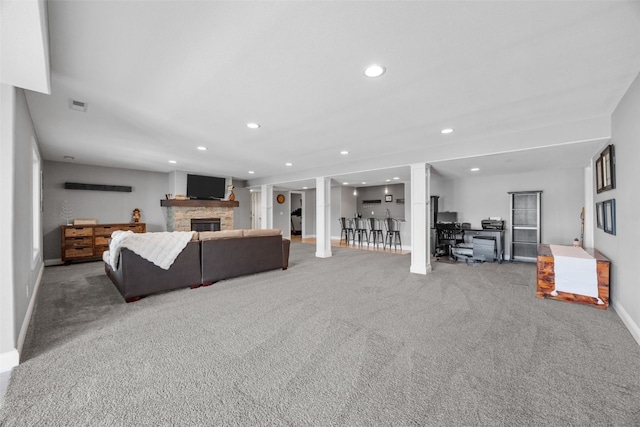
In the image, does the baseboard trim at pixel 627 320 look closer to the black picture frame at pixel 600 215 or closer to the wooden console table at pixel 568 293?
the wooden console table at pixel 568 293

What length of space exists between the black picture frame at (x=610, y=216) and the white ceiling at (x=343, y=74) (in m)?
0.84

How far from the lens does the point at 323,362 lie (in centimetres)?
196

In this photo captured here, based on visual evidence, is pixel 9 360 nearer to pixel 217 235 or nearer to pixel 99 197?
pixel 217 235

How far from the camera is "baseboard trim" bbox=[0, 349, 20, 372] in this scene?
1900 mm

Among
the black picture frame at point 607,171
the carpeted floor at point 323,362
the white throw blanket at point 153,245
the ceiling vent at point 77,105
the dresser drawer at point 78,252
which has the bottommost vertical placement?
the carpeted floor at point 323,362

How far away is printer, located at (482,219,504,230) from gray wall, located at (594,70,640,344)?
3.22 meters

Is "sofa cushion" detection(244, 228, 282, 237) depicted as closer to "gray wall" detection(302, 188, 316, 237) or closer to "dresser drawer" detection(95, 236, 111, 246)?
"dresser drawer" detection(95, 236, 111, 246)

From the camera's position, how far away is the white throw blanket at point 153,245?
3.36 metres

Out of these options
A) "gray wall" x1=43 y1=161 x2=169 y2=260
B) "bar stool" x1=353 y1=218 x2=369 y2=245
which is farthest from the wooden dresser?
"bar stool" x1=353 y1=218 x2=369 y2=245

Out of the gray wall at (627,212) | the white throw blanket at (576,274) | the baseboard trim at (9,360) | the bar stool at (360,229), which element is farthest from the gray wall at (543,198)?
the baseboard trim at (9,360)

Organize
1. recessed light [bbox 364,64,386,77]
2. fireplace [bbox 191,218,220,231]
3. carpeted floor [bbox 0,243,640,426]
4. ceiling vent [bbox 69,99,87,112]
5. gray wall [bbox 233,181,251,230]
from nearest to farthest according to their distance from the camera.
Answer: carpeted floor [bbox 0,243,640,426] → recessed light [bbox 364,64,386,77] → ceiling vent [bbox 69,99,87,112] → fireplace [bbox 191,218,220,231] → gray wall [bbox 233,181,251,230]

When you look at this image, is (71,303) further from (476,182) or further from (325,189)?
(476,182)

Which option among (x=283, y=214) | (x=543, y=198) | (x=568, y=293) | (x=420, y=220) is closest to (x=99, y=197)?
(x=283, y=214)

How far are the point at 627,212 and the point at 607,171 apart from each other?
0.91 m
